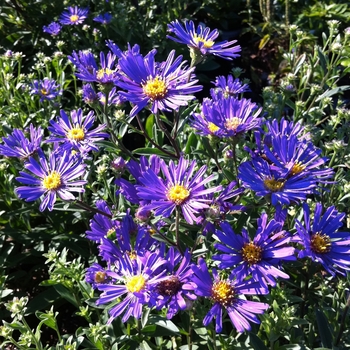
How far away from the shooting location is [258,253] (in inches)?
60.2

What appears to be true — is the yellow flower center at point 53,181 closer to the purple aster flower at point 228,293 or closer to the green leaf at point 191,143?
the purple aster flower at point 228,293

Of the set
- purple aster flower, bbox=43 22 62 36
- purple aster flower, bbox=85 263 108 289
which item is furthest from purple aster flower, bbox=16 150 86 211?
purple aster flower, bbox=43 22 62 36

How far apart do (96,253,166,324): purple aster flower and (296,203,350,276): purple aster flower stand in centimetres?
49

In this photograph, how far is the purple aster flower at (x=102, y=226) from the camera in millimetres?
1785

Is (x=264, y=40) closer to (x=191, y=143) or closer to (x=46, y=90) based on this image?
(x=46, y=90)

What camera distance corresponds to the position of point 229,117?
1.72 m

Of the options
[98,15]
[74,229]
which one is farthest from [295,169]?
[98,15]

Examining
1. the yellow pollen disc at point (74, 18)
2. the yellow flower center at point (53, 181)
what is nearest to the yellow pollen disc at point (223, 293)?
the yellow flower center at point (53, 181)

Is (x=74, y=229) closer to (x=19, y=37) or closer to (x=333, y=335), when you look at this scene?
(x=333, y=335)

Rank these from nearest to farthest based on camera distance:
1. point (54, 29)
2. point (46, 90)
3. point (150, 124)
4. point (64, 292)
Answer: point (64, 292)
point (150, 124)
point (46, 90)
point (54, 29)

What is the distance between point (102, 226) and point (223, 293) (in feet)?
1.88

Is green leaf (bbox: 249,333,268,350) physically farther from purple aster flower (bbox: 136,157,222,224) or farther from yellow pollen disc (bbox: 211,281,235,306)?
purple aster flower (bbox: 136,157,222,224)

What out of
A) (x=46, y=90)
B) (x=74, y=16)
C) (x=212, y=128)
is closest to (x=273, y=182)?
(x=212, y=128)

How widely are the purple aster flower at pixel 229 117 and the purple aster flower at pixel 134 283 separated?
1.68ft
